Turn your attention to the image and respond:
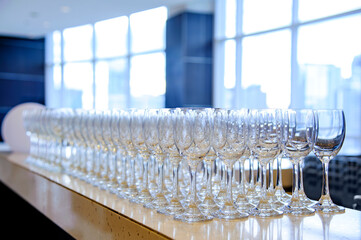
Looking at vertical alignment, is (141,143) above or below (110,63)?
below

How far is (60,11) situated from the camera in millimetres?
8781

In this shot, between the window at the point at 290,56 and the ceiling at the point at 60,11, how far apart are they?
3.67 ft

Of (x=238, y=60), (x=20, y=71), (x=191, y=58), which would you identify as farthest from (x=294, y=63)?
(x=20, y=71)

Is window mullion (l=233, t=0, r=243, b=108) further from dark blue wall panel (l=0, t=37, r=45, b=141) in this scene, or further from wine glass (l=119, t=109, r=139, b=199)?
dark blue wall panel (l=0, t=37, r=45, b=141)

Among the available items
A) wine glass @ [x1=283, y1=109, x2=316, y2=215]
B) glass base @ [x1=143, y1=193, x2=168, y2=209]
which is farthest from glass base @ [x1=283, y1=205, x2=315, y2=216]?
glass base @ [x1=143, y1=193, x2=168, y2=209]

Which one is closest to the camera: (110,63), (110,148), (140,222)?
(140,222)

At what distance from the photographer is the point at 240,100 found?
291 inches

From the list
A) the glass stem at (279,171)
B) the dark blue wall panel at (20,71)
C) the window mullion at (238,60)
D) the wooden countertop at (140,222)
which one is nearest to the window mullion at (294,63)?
the window mullion at (238,60)

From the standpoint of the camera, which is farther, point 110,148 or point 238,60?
point 238,60

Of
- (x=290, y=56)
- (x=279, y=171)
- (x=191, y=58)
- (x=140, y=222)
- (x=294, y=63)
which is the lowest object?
(x=140, y=222)

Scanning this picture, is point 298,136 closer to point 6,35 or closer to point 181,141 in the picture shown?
point 181,141

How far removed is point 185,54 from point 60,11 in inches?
112

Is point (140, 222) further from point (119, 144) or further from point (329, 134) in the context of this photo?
point (329, 134)

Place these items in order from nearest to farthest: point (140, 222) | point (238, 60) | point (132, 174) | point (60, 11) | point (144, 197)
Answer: point (140, 222)
point (144, 197)
point (132, 174)
point (238, 60)
point (60, 11)
